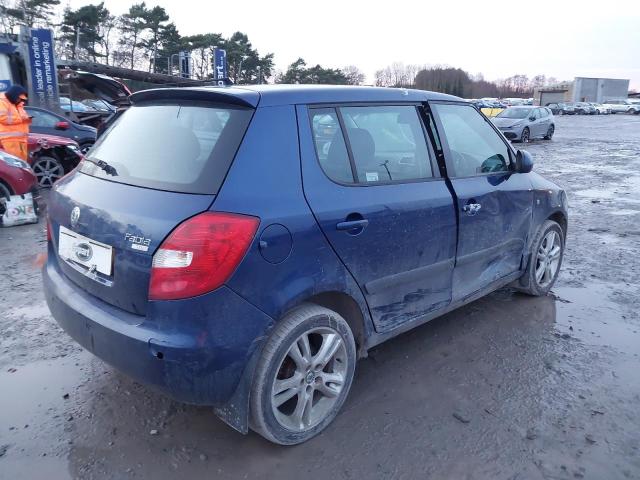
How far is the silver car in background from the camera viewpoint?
22359mm

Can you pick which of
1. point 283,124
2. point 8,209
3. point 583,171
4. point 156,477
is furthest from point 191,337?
point 583,171

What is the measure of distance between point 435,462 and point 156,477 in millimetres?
1347

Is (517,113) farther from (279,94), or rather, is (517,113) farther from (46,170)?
(279,94)

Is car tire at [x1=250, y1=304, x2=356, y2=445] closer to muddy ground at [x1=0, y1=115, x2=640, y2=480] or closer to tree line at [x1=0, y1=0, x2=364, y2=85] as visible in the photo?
muddy ground at [x1=0, y1=115, x2=640, y2=480]

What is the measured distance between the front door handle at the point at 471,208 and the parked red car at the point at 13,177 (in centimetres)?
618

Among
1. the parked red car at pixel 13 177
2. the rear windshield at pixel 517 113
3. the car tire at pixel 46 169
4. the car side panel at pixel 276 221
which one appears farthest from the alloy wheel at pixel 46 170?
the rear windshield at pixel 517 113

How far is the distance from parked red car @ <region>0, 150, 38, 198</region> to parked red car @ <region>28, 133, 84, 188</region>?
5.40ft

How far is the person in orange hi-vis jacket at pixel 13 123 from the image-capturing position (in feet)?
25.5

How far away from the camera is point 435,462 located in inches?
101

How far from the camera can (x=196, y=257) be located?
7.13 ft

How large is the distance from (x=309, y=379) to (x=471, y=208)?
164cm

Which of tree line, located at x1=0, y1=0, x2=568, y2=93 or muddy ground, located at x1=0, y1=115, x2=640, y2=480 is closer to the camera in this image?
muddy ground, located at x1=0, y1=115, x2=640, y2=480

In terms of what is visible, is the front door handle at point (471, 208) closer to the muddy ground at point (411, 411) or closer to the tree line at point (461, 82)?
the muddy ground at point (411, 411)

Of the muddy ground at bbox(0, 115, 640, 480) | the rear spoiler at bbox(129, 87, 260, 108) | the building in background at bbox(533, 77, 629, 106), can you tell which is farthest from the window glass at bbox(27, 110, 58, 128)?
the building in background at bbox(533, 77, 629, 106)
